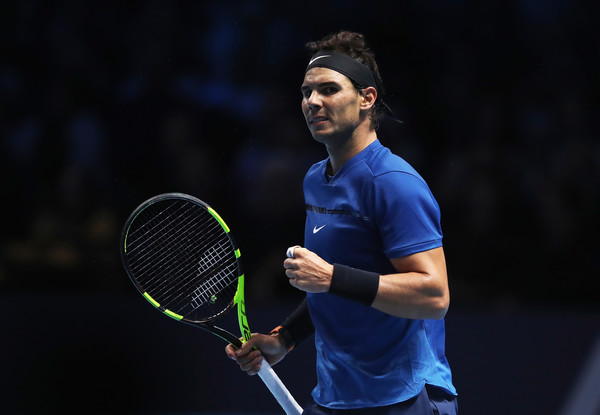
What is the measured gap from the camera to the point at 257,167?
189 inches

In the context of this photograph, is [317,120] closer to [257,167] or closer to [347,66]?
[347,66]

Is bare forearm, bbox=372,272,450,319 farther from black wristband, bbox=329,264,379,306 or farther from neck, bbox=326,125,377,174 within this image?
neck, bbox=326,125,377,174

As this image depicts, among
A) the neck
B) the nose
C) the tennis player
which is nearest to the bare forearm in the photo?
the tennis player

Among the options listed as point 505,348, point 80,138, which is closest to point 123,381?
point 80,138

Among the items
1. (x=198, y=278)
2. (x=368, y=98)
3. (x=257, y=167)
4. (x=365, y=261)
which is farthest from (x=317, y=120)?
(x=257, y=167)

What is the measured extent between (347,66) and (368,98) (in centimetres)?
11

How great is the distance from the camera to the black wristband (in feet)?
7.86

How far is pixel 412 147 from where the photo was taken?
16.4ft

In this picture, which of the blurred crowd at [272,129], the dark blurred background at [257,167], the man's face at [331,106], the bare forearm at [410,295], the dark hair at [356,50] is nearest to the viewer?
the bare forearm at [410,295]

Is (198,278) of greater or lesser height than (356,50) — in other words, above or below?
below

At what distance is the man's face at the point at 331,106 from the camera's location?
260 cm

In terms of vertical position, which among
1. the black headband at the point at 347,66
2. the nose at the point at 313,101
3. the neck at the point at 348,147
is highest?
the black headband at the point at 347,66

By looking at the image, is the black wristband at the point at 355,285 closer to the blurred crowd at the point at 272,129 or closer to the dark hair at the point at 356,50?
the dark hair at the point at 356,50

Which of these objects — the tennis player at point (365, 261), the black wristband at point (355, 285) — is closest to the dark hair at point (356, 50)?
the tennis player at point (365, 261)
